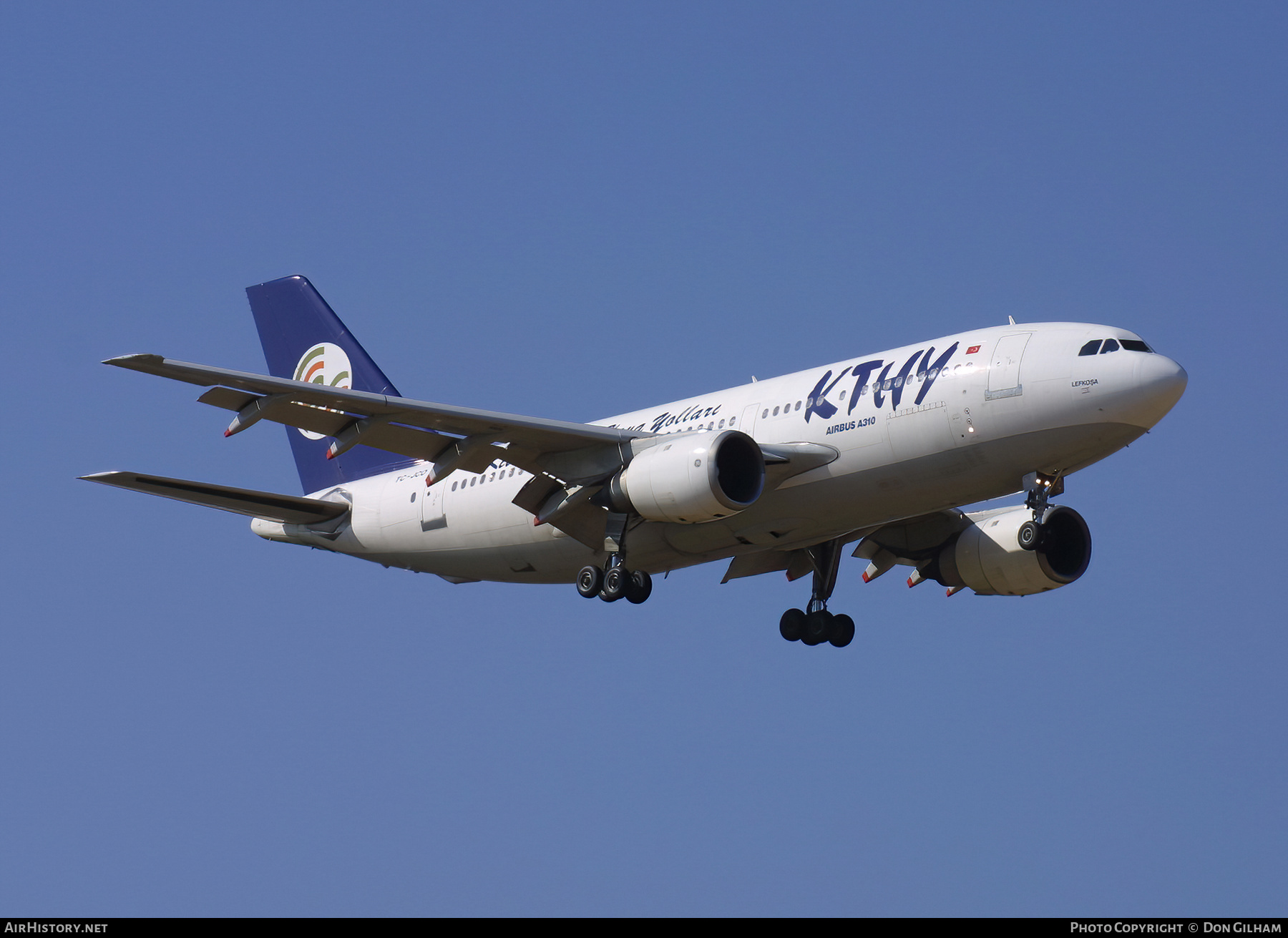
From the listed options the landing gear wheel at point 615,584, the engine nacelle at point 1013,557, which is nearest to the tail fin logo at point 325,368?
the landing gear wheel at point 615,584

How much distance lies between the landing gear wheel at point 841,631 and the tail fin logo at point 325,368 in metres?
12.9

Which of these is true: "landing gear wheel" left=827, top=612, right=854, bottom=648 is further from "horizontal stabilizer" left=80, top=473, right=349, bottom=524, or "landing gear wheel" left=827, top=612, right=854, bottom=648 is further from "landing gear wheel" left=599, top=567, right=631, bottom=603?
"horizontal stabilizer" left=80, top=473, right=349, bottom=524

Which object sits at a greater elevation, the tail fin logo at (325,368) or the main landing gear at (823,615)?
the tail fin logo at (325,368)

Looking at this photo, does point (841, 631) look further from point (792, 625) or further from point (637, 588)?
point (637, 588)

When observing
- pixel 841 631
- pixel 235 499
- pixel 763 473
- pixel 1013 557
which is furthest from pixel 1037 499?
pixel 235 499

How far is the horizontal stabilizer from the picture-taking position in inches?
1264

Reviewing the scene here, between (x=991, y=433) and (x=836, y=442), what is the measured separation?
110 inches

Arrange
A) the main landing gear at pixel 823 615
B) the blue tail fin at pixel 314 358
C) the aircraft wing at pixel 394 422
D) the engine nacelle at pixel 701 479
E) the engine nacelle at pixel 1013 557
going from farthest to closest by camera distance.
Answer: the blue tail fin at pixel 314 358
the main landing gear at pixel 823 615
the engine nacelle at pixel 1013 557
the engine nacelle at pixel 701 479
the aircraft wing at pixel 394 422

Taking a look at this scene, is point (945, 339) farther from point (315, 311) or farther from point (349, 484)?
point (315, 311)

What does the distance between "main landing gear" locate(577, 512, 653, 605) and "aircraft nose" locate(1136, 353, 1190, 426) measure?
9747 millimetres

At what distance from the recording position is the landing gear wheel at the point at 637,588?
3206cm

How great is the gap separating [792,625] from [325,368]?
13.3 metres

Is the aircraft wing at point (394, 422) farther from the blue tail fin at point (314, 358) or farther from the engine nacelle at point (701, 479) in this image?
the blue tail fin at point (314, 358)
